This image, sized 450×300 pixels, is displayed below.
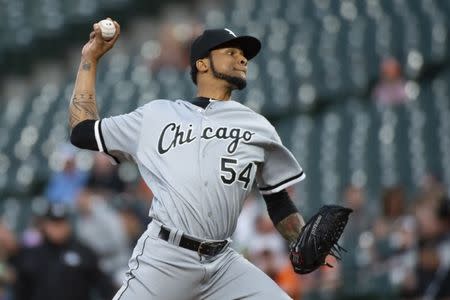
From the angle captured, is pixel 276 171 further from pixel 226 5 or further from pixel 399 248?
pixel 226 5

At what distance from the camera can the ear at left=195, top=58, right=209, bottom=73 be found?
499cm

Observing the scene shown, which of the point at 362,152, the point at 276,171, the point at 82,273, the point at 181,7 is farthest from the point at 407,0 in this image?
the point at 276,171

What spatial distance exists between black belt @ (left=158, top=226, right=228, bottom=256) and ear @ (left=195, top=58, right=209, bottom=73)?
2.34 feet

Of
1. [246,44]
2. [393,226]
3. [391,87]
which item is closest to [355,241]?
[393,226]

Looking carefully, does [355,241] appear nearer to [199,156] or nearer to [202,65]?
[202,65]

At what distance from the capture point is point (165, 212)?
474 centimetres

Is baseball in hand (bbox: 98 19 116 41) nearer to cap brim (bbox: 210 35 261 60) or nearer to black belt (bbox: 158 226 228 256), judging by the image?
cap brim (bbox: 210 35 261 60)

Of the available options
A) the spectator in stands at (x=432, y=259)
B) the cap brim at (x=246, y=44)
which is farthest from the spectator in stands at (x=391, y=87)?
the cap brim at (x=246, y=44)

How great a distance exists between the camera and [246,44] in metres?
5.02

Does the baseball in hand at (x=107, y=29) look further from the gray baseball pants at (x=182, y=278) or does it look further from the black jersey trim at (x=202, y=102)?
the gray baseball pants at (x=182, y=278)

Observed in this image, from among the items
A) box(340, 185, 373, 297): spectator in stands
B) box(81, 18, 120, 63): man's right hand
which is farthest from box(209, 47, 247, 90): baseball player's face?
box(340, 185, 373, 297): spectator in stands

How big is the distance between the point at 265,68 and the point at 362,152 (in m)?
2.74

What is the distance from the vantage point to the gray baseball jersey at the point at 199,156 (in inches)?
186

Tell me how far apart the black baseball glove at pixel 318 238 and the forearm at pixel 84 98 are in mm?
996
